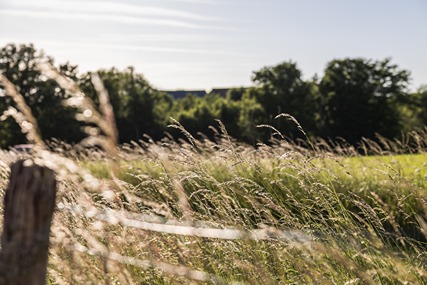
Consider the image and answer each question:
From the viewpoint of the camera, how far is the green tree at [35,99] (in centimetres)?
4634

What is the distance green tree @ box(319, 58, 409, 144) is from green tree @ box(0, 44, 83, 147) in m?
24.8

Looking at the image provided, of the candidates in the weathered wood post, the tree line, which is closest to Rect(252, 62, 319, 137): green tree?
the tree line

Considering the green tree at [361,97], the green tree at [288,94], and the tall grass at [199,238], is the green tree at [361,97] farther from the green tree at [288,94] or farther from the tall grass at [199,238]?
the tall grass at [199,238]

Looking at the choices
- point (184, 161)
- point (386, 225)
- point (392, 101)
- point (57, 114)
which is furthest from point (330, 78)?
point (184, 161)

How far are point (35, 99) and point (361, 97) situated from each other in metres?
31.0

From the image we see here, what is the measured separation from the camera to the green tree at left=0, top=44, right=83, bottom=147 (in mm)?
46344

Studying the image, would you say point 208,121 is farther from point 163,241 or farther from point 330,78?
point 163,241

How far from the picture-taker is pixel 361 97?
186 ft

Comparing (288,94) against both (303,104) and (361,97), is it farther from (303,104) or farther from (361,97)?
(361,97)

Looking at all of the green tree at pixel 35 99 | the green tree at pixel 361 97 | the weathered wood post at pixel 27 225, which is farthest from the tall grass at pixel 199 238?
the green tree at pixel 361 97

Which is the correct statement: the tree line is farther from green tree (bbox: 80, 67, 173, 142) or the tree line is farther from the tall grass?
the tall grass

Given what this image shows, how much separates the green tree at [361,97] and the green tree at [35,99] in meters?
24.8

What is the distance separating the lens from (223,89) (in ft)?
404

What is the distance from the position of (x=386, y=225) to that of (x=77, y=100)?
7.45 metres
